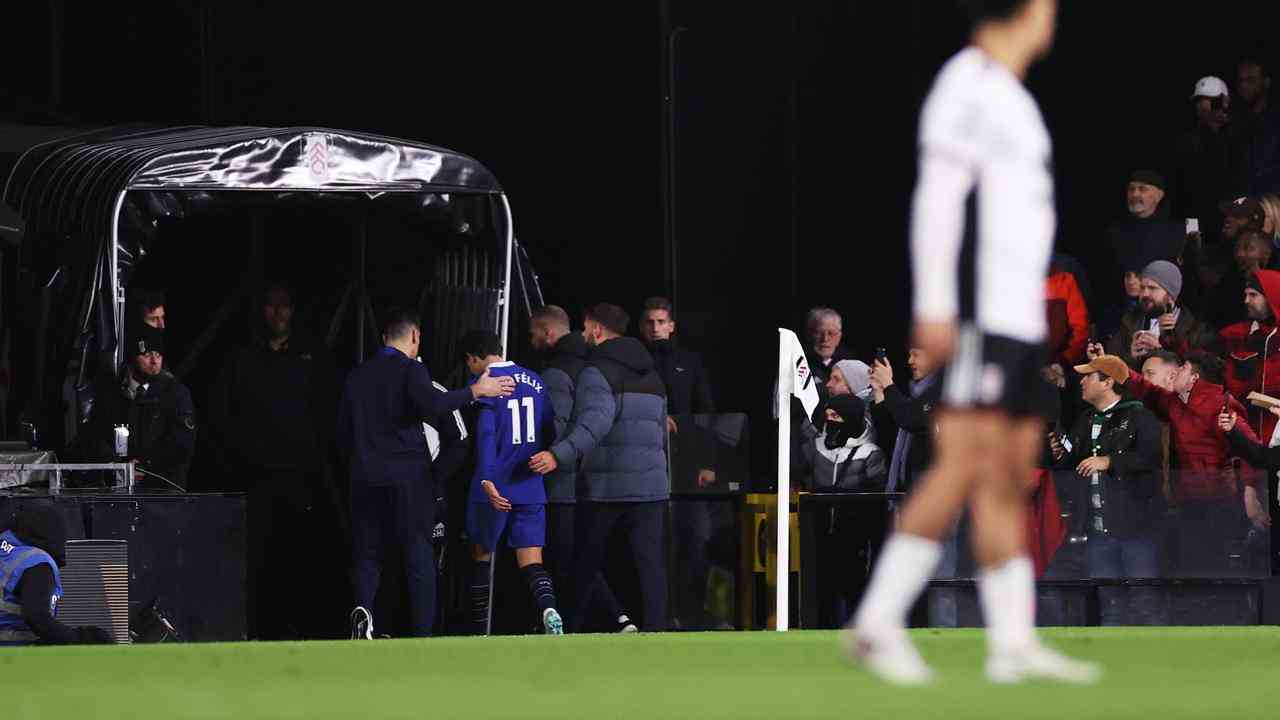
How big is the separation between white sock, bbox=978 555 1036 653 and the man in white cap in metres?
6.74

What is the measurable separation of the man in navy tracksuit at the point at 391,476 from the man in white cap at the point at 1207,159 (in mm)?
4112

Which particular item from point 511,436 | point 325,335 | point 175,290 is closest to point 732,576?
point 511,436

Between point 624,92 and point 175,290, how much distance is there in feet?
10.7

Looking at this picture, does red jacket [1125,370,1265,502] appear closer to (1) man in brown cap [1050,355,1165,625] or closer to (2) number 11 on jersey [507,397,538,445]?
(1) man in brown cap [1050,355,1165,625]

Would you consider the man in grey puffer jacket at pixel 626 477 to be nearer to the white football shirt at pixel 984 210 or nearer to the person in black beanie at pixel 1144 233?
the person in black beanie at pixel 1144 233

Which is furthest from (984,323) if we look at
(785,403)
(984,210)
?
(785,403)

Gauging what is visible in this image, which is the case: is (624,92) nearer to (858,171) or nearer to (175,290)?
(858,171)

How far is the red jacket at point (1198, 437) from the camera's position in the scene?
11078mm

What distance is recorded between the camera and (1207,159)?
13000 mm

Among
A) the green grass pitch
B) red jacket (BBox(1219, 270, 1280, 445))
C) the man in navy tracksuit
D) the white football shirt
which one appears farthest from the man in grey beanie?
the white football shirt

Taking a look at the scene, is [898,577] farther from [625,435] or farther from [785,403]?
[625,435]

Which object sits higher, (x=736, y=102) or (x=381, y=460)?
(x=736, y=102)

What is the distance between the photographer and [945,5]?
12.8m

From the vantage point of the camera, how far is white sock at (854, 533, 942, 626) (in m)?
6.55
